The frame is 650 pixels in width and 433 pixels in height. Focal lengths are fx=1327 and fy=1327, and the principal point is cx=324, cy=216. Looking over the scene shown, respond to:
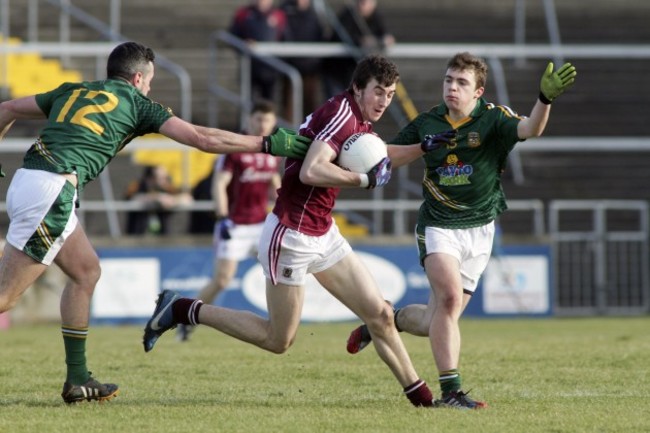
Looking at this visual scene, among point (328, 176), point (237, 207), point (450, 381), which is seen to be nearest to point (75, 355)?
point (328, 176)

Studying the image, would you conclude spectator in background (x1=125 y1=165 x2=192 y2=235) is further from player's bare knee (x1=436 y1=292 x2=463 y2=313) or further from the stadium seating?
player's bare knee (x1=436 y1=292 x2=463 y2=313)

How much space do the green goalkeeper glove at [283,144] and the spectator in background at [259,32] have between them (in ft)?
42.1

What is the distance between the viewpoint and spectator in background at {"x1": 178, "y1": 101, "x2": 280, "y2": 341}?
15.2 metres

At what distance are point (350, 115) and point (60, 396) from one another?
2926 millimetres

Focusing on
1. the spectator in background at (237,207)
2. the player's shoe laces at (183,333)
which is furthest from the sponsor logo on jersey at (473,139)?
the player's shoe laces at (183,333)

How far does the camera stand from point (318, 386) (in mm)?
10133

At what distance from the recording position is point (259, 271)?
19.0 metres

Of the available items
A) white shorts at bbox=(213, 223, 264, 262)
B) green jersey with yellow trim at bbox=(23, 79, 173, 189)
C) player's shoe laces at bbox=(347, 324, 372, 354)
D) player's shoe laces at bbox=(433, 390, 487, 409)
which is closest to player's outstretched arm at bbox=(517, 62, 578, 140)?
player's shoe laces at bbox=(433, 390, 487, 409)

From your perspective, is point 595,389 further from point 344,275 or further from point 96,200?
point 96,200

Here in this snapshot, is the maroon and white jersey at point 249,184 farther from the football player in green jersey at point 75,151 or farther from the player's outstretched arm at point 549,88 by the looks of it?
the player's outstretched arm at point 549,88

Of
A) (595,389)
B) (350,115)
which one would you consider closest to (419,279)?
(595,389)

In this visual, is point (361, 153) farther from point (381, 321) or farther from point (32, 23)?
point (32, 23)

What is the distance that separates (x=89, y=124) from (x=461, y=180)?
2693 millimetres

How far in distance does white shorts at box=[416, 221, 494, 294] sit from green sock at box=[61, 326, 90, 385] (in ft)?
8.07
